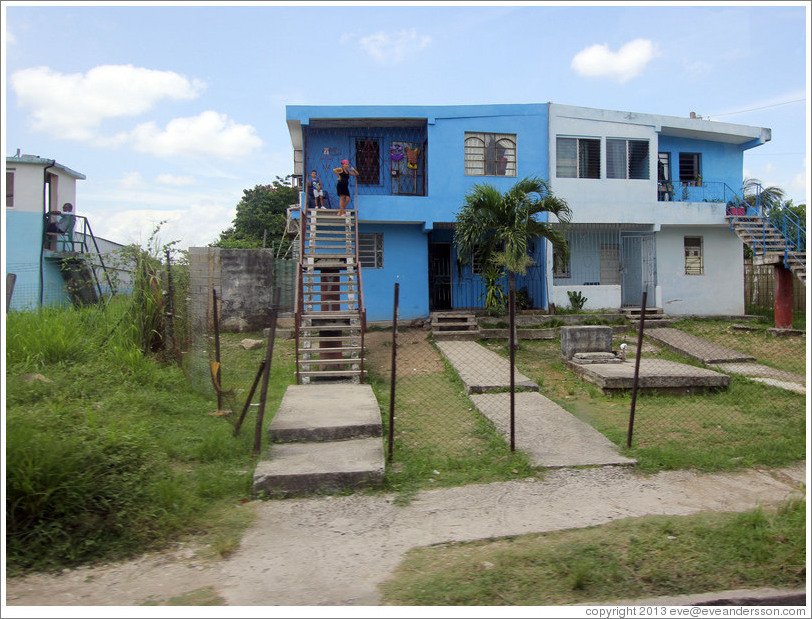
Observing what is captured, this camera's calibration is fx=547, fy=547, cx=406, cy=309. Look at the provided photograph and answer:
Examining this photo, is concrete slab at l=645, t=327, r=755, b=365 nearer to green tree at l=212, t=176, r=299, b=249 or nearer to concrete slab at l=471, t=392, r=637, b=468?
concrete slab at l=471, t=392, r=637, b=468

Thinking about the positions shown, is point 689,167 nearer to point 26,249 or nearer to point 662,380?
point 662,380

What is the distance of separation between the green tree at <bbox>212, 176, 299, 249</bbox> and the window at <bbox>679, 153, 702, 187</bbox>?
21400mm

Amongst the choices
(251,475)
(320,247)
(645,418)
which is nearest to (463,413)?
(645,418)

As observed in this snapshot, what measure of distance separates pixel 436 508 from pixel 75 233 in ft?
56.8

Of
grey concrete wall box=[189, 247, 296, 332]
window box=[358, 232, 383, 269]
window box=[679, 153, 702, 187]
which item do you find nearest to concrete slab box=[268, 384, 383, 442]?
grey concrete wall box=[189, 247, 296, 332]

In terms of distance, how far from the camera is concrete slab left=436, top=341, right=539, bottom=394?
8.89 metres

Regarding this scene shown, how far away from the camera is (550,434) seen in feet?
21.4

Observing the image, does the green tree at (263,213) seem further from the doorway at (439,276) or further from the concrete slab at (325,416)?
the concrete slab at (325,416)

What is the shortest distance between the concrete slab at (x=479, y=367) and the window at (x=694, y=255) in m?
8.94

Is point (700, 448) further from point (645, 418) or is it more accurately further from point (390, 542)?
point (390, 542)

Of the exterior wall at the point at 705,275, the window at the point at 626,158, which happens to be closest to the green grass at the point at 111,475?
the window at the point at 626,158

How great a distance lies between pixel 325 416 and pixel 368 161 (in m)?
11.6

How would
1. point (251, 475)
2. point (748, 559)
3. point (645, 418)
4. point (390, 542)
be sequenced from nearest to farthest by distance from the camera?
point (748, 559), point (390, 542), point (251, 475), point (645, 418)

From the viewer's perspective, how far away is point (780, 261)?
1520 centimetres
